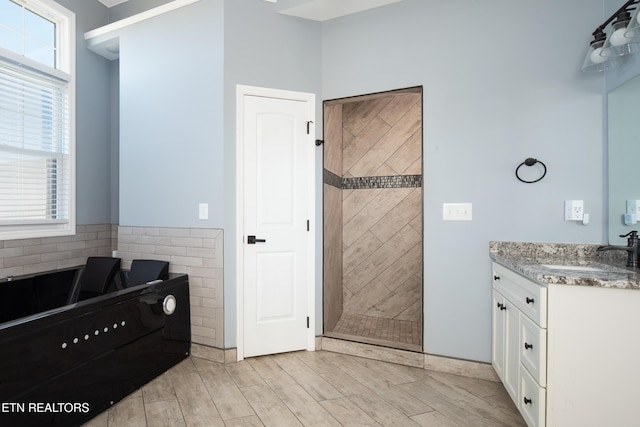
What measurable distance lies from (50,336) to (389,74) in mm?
2885

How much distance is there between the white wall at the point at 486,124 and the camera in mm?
2320

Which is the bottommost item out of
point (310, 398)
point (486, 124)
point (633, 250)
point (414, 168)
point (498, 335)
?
point (310, 398)

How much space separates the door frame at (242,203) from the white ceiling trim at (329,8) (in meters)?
0.66

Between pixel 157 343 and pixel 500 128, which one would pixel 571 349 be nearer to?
pixel 500 128

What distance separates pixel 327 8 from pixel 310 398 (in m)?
2.98

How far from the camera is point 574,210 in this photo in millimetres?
2299

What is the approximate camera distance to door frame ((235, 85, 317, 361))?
2.84 metres

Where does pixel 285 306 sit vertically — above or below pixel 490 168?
below

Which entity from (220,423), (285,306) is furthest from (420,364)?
(220,423)

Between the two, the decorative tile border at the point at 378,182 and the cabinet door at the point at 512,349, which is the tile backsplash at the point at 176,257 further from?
the cabinet door at the point at 512,349

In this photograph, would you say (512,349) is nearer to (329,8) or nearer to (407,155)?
(407,155)

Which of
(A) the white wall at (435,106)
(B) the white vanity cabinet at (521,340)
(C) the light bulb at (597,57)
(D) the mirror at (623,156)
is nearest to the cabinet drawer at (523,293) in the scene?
(B) the white vanity cabinet at (521,340)

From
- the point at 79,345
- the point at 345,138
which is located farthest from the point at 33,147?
the point at 345,138

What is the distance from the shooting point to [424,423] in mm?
1953
